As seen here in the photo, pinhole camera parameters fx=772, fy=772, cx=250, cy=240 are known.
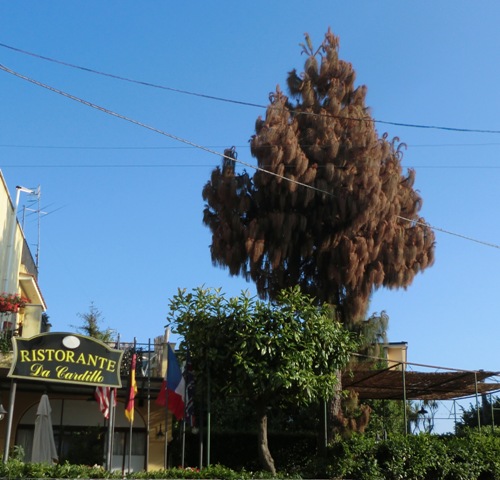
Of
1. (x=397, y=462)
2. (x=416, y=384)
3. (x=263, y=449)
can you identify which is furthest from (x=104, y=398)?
(x=416, y=384)

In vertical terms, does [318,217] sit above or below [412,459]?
above

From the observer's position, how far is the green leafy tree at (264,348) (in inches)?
671

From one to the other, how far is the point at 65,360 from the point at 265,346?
4337 millimetres

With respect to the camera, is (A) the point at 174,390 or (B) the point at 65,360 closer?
(B) the point at 65,360

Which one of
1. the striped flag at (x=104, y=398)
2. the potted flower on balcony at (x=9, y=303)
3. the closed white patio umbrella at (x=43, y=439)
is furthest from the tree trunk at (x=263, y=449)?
the potted flower on balcony at (x=9, y=303)

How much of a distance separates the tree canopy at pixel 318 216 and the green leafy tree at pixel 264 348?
3278 mm

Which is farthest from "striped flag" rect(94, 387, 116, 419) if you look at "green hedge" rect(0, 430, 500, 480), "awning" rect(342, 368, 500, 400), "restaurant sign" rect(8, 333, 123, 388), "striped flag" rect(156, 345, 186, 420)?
"awning" rect(342, 368, 500, 400)

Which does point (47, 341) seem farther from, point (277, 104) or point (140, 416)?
point (277, 104)

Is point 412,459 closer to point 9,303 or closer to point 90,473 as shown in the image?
point 90,473

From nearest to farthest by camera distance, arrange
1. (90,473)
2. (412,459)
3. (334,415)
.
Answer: (90,473), (412,459), (334,415)

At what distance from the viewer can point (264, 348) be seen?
55.6ft

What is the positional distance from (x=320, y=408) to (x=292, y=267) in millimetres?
3973

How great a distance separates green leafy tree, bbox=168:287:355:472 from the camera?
17.0 meters

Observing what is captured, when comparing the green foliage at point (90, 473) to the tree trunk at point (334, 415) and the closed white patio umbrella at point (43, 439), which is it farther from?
the tree trunk at point (334, 415)
